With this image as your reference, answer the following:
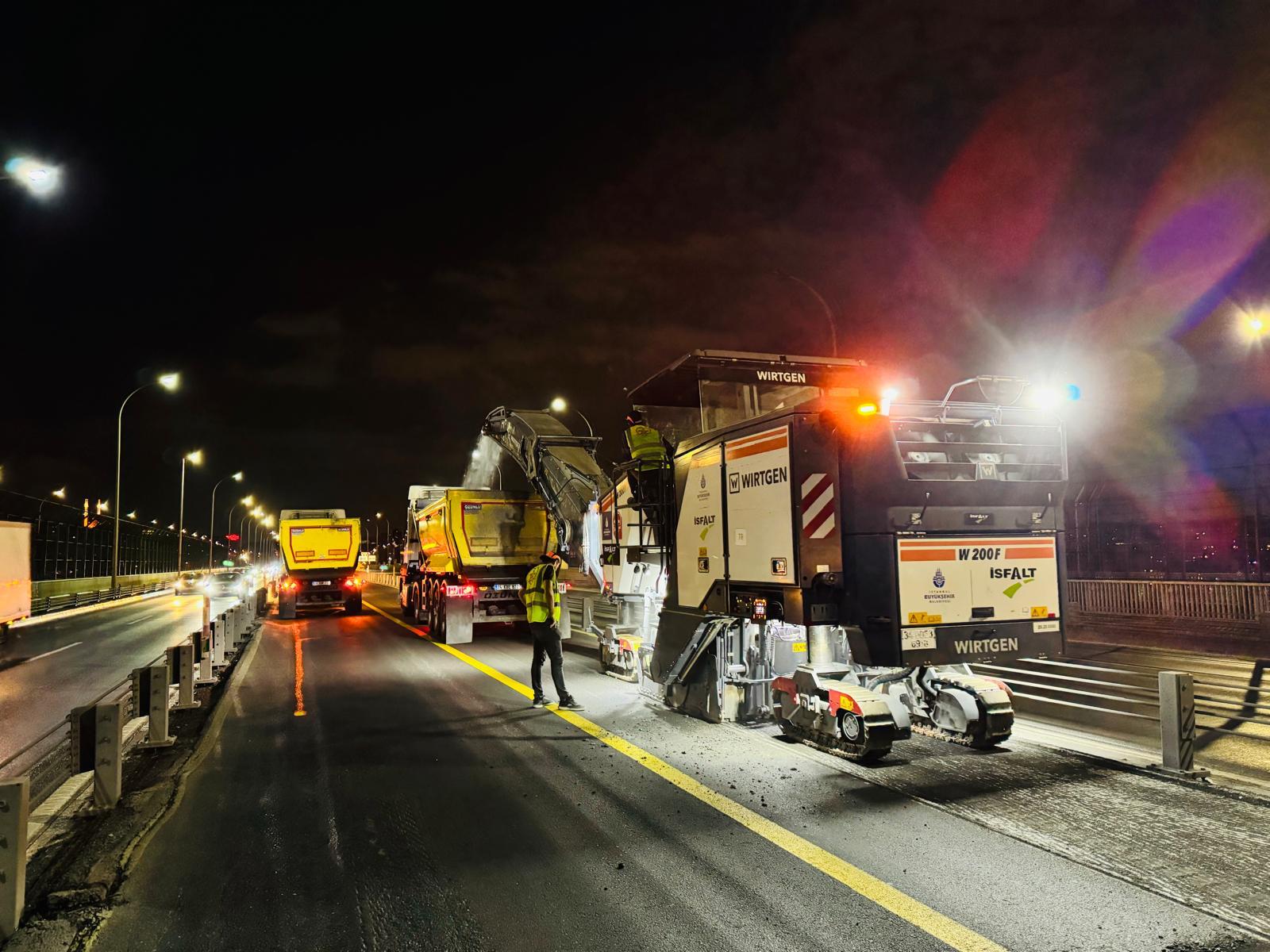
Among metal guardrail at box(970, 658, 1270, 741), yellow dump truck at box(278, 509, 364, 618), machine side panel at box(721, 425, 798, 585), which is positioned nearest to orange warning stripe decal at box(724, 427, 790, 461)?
machine side panel at box(721, 425, 798, 585)

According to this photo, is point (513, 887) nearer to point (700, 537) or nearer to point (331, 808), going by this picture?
point (331, 808)

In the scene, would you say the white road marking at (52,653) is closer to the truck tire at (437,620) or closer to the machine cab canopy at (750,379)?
the truck tire at (437,620)

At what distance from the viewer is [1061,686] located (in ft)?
34.8

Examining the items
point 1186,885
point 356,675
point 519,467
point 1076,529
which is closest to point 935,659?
point 1186,885

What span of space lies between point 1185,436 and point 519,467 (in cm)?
1985

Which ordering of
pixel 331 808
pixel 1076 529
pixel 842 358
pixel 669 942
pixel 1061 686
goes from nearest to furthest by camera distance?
pixel 669 942 → pixel 331 808 → pixel 842 358 → pixel 1061 686 → pixel 1076 529

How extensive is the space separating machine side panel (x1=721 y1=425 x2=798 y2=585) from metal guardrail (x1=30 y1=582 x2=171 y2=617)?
21878mm

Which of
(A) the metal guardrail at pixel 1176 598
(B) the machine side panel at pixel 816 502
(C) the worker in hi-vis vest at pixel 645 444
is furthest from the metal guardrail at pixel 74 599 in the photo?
(A) the metal guardrail at pixel 1176 598

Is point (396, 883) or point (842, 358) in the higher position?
point (842, 358)

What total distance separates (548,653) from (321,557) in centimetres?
1783

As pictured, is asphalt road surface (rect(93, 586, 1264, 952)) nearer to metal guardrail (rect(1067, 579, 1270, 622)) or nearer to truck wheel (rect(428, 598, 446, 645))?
truck wheel (rect(428, 598, 446, 645))

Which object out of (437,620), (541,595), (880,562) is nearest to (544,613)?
(541,595)

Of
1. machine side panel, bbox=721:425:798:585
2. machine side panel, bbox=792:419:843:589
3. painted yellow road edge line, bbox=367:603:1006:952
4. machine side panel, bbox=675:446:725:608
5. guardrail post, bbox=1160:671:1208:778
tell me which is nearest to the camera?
painted yellow road edge line, bbox=367:603:1006:952

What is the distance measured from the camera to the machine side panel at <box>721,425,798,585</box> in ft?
22.5
